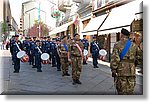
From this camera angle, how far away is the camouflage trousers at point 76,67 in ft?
16.5

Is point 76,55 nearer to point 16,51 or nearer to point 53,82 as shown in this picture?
point 53,82

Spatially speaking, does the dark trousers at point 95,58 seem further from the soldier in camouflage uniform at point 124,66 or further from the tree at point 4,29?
the tree at point 4,29

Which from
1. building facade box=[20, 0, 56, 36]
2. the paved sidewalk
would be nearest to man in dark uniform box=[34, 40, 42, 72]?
the paved sidewalk

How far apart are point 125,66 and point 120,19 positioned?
1461mm

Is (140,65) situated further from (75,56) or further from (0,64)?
(0,64)

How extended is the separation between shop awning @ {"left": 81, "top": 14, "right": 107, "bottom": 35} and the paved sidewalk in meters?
0.58

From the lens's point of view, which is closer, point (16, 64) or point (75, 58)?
point (16, 64)

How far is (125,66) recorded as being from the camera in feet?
13.2

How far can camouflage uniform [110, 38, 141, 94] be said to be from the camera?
3955mm

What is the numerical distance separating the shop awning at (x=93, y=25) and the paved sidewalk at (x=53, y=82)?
1.89 ft

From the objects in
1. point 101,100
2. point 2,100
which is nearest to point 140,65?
point 101,100

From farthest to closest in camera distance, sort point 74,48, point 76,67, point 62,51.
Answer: point 62,51, point 74,48, point 76,67

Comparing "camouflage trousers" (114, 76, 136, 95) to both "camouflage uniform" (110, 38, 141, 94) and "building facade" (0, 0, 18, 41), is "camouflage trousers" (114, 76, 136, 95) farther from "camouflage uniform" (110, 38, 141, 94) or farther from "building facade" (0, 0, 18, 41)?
"building facade" (0, 0, 18, 41)

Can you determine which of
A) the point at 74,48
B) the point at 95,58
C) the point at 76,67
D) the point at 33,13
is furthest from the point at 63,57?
the point at 33,13
